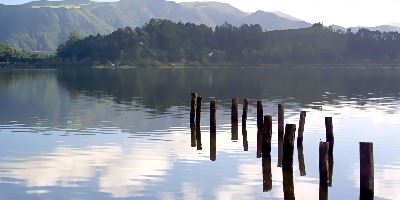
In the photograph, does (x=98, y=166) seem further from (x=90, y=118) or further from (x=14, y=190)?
(x=90, y=118)

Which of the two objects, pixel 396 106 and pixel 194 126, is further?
pixel 396 106

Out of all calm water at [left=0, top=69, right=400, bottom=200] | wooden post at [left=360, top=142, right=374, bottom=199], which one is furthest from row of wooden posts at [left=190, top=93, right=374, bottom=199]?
calm water at [left=0, top=69, right=400, bottom=200]

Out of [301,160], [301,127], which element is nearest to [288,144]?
[301,160]

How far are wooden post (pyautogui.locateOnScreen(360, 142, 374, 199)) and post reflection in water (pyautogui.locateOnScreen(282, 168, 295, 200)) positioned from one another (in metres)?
4.38

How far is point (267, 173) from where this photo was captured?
2780cm

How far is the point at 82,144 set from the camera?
36281mm

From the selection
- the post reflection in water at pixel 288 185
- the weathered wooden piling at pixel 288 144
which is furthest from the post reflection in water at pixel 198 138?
the weathered wooden piling at pixel 288 144

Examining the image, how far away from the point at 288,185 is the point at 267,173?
244cm

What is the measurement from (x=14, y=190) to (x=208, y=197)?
7.61 metres

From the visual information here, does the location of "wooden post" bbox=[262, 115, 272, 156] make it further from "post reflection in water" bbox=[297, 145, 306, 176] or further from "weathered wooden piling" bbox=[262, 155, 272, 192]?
"post reflection in water" bbox=[297, 145, 306, 176]

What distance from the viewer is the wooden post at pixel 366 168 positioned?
19.3m

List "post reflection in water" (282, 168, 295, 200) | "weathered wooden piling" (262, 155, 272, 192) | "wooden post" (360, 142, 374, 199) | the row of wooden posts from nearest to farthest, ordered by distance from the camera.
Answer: "wooden post" (360, 142, 374, 199)
the row of wooden posts
"post reflection in water" (282, 168, 295, 200)
"weathered wooden piling" (262, 155, 272, 192)

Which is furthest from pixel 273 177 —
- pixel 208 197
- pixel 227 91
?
pixel 227 91

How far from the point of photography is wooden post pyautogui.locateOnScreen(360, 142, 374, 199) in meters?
19.3
